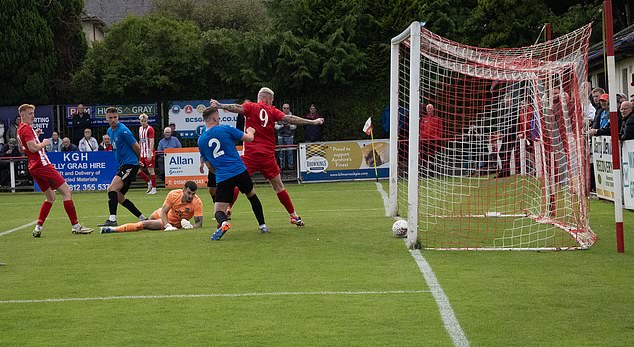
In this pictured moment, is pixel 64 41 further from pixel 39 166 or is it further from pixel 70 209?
pixel 39 166

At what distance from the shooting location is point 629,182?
666 inches

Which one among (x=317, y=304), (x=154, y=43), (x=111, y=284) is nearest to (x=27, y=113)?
(x=111, y=284)

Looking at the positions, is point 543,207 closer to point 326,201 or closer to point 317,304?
point 326,201

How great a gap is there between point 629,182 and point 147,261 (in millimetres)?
9304

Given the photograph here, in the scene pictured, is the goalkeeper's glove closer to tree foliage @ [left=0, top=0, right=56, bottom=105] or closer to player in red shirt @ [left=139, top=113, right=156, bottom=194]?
player in red shirt @ [left=139, top=113, right=156, bottom=194]

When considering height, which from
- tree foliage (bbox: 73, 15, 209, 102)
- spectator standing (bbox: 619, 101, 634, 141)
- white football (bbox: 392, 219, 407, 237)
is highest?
tree foliage (bbox: 73, 15, 209, 102)

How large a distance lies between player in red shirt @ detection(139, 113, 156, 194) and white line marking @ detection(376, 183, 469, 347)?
48.5 ft

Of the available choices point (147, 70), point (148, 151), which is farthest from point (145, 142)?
point (147, 70)

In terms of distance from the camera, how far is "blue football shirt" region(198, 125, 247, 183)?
13359mm

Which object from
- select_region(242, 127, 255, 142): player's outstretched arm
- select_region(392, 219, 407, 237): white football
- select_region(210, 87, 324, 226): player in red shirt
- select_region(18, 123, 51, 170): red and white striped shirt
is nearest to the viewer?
select_region(392, 219, 407, 237): white football

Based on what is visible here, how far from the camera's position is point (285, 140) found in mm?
29625

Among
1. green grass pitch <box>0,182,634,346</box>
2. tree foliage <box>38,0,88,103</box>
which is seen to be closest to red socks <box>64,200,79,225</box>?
green grass pitch <box>0,182,634,346</box>

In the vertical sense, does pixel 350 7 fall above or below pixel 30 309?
above

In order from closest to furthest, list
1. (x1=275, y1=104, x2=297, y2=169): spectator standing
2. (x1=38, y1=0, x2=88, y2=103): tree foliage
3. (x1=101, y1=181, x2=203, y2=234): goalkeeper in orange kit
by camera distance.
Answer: (x1=101, y1=181, x2=203, y2=234): goalkeeper in orange kit, (x1=275, y1=104, x2=297, y2=169): spectator standing, (x1=38, y1=0, x2=88, y2=103): tree foliage
